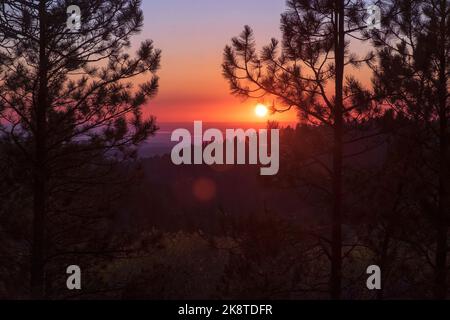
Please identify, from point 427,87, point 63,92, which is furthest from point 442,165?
point 63,92

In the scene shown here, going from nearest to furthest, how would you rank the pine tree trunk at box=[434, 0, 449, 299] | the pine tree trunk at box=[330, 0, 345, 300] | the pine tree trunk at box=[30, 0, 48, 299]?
the pine tree trunk at box=[330, 0, 345, 300], the pine tree trunk at box=[434, 0, 449, 299], the pine tree trunk at box=[30, 0, 48, 299]

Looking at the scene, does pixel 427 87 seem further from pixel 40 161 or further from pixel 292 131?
pixel 40 161

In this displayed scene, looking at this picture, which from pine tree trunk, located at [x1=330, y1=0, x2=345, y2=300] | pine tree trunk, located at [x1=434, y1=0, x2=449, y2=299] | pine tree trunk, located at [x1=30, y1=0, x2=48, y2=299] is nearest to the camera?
pine tree trunk, located at [x1=330, y1=0, x2=345, y2=300]

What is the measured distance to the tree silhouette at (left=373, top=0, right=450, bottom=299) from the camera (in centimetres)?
961

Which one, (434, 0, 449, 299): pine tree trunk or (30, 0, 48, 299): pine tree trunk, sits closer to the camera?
(434, 0, 449, 299): pine tree trunk

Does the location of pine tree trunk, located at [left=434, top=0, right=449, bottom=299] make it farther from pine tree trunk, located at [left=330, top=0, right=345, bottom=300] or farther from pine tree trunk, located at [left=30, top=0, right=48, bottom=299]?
pine tree trunk, located at [left=30, top=0, right=48, bottom=299]

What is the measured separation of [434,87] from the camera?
384 inches

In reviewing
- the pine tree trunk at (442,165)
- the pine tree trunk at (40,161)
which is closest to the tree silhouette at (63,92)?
the pine tree trunk at (40,161)

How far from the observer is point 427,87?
974 cm

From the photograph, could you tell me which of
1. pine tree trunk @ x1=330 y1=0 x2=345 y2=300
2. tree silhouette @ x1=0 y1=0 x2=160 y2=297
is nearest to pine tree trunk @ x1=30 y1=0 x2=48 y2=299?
tree silhouette @ x1=0 y1=0 x2=160 y2=297

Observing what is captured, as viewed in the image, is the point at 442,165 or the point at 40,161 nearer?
the point at 442,165

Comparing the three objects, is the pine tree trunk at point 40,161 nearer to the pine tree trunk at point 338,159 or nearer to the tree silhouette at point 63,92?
the tree silhouette at point 63,92

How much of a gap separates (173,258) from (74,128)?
10192mm
